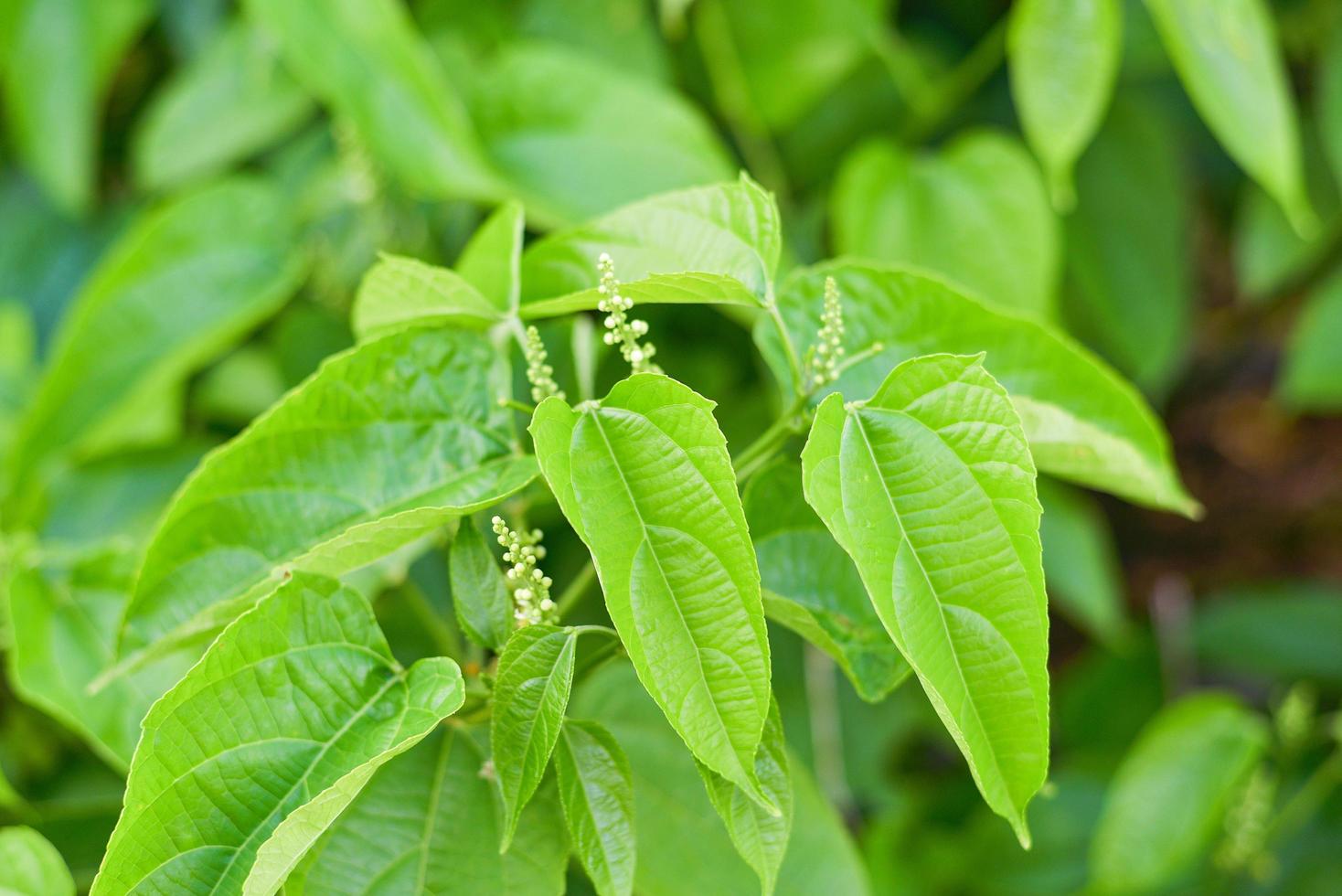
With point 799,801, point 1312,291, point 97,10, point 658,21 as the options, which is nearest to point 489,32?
point 658,21

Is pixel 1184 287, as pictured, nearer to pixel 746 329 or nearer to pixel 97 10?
pixel 746 329

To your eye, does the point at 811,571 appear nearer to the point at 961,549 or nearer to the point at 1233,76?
the point at 961,549

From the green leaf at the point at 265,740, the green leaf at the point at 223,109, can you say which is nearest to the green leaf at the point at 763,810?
the green leaf at the point at 265,740

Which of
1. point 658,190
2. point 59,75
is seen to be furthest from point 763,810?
point 59,75

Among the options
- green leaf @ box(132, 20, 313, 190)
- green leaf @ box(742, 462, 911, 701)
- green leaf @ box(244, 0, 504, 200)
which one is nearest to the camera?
green leaf @ box(742, 462, 911, 701)

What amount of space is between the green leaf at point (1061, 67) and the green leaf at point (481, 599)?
573 millimetres

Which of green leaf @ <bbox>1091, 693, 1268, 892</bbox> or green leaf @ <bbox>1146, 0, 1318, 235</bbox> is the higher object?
green leaf @ <bbox>1146, 0, 1318, 235</bbox>

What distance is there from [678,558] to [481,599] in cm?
10

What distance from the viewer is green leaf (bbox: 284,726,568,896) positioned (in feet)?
1.48

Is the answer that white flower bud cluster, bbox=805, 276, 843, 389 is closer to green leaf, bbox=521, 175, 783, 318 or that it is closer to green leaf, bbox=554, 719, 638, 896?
green leaf, bbox=521, 175, 783, 318

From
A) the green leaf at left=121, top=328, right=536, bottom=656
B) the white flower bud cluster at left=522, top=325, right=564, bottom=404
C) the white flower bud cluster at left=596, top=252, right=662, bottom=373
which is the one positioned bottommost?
the green leaf at left=121, top=328, right=536, bottom=656

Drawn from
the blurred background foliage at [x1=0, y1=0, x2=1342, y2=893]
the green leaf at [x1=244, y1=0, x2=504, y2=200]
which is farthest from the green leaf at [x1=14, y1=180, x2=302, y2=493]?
the green leaf at [x1=244, y1=0, x2=504, y2=200]

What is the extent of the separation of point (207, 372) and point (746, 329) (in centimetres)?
54

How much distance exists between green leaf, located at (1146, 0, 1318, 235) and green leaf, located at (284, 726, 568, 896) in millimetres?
709
